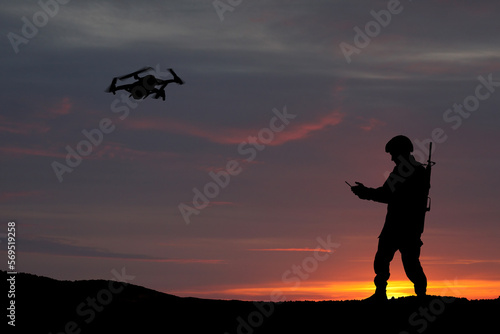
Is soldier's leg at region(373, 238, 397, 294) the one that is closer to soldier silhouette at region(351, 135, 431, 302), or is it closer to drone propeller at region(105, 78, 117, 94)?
soldier silhouette at region(351, 135, 431, 302)

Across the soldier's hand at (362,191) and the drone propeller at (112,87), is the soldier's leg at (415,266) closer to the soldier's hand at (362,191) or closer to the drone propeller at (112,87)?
the soldier's hand at (362,191)

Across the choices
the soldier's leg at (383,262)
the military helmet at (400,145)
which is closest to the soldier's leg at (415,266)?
the soldier's leg at (383,262)

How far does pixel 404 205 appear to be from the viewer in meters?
15.6

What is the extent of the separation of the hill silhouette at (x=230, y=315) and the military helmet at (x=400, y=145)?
3283 millimetres

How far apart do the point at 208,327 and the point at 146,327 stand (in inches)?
49.2

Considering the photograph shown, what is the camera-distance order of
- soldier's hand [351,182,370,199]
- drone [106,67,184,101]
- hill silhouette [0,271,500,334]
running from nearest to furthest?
hill silhouette [0,271,500,334]
soldier's hand [351,182,370,199]
drone [106,67,184,101]

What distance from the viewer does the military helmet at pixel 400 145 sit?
51.2 feet

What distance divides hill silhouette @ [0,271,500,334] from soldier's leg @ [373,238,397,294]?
46cm

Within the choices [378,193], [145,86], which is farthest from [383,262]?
[145,86]

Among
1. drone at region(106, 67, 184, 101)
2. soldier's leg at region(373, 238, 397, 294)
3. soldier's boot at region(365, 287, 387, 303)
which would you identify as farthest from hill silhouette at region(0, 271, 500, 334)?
drone at region(106, 67, 184, 101)

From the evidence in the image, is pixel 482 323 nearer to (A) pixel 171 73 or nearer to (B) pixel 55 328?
(B) pixel 55 328

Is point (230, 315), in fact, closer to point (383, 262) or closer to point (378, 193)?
point (383, 262)

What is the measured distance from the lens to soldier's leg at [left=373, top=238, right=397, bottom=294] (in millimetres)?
15688

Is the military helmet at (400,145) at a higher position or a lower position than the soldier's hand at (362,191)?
higher
